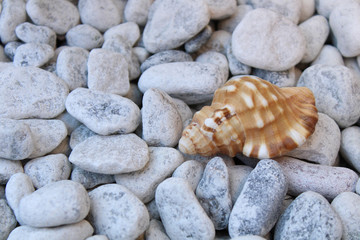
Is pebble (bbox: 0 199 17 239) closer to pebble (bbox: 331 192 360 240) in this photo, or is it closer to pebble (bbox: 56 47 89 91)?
pebble (bbox: 56 47 89 91)

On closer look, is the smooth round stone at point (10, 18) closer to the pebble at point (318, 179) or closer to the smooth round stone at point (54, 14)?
the smooth round stone at point (54, 14)

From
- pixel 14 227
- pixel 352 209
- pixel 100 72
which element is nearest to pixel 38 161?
pixel 14 227

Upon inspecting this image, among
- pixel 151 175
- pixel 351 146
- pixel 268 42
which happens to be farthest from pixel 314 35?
pixel 151 175

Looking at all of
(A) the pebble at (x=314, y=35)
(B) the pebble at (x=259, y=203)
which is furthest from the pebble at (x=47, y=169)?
(A) the pebble at (x=314, y=35)

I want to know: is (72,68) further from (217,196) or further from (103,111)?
(217,196)

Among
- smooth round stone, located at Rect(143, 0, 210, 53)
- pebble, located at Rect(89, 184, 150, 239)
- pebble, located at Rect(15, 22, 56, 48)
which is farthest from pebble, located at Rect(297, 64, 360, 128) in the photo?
pebble, located at Rect(15, 22, 56, 48)

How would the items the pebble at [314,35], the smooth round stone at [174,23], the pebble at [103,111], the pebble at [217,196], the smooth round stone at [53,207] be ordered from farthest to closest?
1. the pebble at [314,35]
2. the smooth round stone at [174,23]
3. the pebble at [103,111]
4. the pebble at [217,196]
5. the smooth round stone at [53,207]
